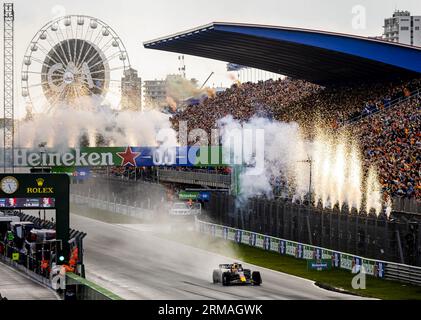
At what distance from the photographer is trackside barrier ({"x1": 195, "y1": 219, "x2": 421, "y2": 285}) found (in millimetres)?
40688

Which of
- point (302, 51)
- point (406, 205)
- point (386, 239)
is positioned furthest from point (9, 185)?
point (302, 51)

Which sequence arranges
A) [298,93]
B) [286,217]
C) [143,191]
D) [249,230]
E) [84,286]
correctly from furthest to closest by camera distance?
[298,93] < [143,191] < [249,230] < [286,217] < [84,286]

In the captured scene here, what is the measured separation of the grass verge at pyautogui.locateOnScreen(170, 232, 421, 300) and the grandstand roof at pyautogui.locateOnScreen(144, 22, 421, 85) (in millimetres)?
15734

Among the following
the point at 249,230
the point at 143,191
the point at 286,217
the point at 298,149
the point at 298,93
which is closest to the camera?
the point at 286,217

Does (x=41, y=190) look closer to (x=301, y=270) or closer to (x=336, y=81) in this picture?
(x=301, y=270)

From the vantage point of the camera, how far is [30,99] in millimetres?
90375

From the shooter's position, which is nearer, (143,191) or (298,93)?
(143,191)

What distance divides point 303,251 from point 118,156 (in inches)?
839

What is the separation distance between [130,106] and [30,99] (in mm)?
10064

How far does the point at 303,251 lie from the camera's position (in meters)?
50.2

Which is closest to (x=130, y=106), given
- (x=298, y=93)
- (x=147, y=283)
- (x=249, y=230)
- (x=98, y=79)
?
(x=98, y=79)
